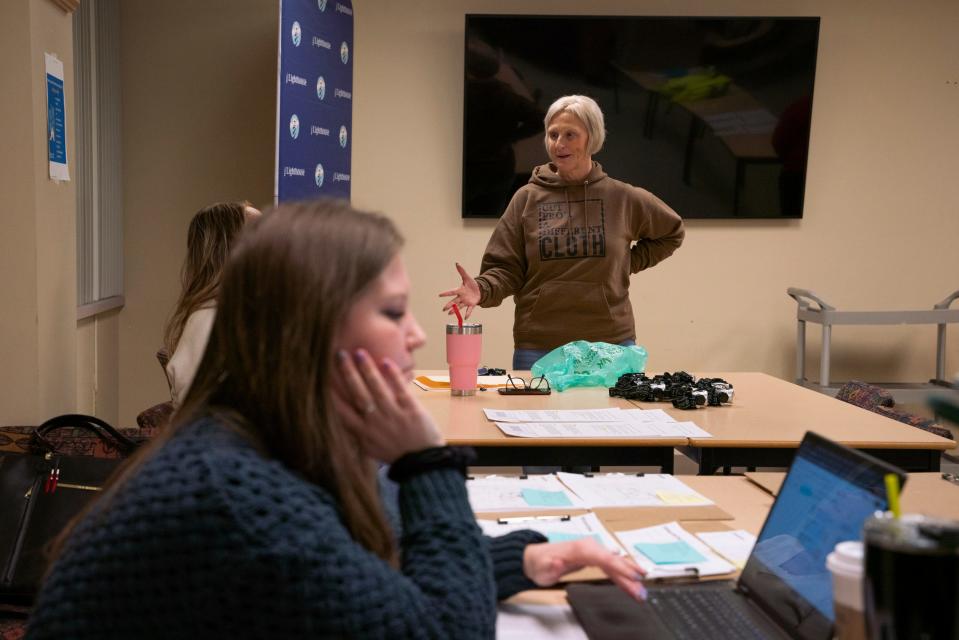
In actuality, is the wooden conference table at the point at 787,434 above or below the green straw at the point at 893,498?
below

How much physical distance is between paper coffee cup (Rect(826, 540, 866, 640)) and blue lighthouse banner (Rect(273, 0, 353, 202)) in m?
3.10

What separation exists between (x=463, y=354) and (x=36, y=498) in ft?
4.00

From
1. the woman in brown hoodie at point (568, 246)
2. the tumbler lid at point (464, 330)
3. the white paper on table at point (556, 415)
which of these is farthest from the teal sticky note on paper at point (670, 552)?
the woman in brown hoodie at point (568, 246)

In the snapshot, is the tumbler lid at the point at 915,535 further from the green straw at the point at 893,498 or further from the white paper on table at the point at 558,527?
the white paper on table at the point at 558,527

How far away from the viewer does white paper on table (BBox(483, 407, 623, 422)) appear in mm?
2516

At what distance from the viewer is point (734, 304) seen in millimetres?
5125

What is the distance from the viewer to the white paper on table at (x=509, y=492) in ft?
5.74

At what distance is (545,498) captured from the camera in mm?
1809

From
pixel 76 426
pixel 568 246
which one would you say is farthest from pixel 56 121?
pixel 568 246

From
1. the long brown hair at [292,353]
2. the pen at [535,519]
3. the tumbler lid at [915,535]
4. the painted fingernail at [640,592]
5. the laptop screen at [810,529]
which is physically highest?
the long brown hair at [292,353]

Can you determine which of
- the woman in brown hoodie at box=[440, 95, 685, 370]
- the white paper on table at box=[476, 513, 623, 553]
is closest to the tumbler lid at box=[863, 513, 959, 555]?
the white paper on table at box=[476, 513, 623, 553]

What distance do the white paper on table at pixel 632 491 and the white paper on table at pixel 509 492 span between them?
2 centimetres

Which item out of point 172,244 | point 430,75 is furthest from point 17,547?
point 430,75

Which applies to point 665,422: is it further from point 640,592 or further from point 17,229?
point 17,229
